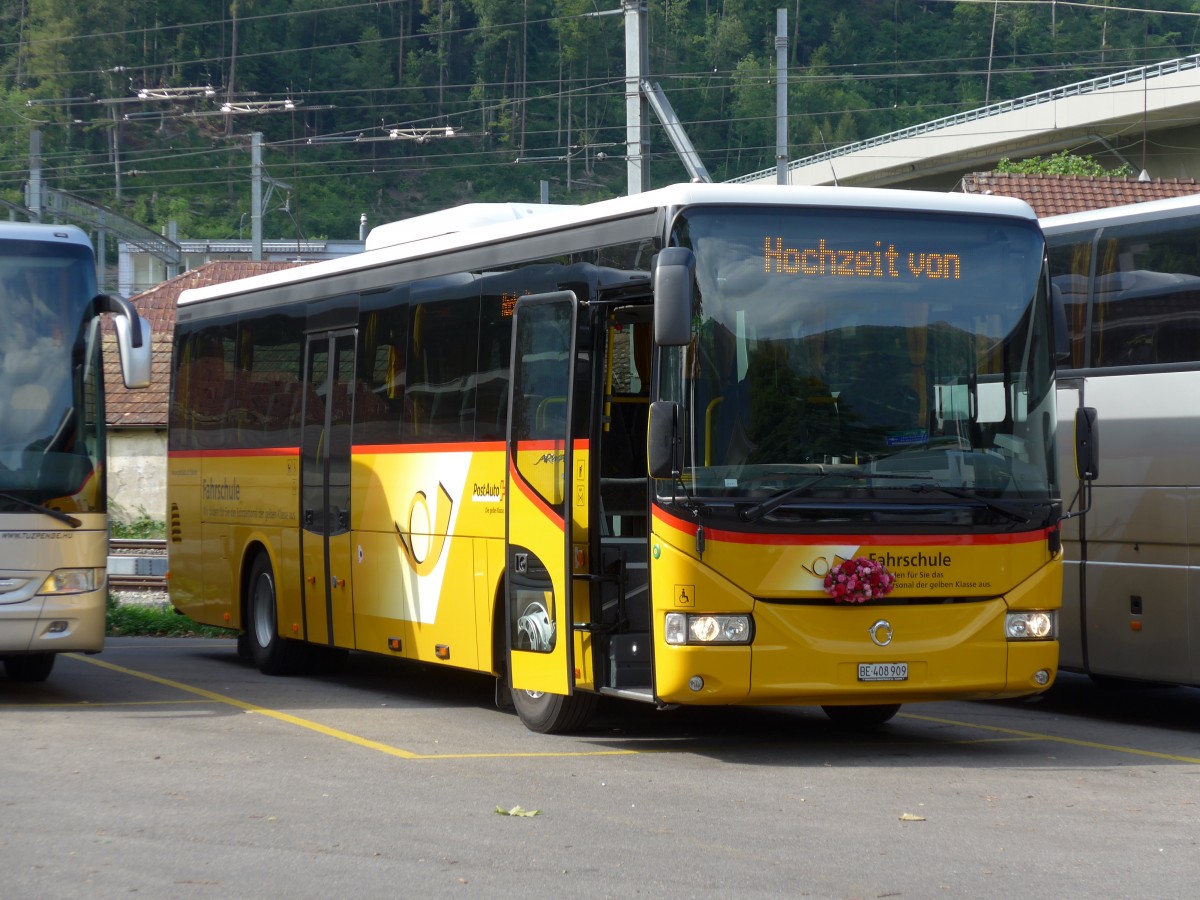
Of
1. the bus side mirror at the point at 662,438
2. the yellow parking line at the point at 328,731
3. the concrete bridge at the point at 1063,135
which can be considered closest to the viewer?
the bus side mirror at the point at 662,438

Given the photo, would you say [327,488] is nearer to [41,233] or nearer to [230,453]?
[230,453]

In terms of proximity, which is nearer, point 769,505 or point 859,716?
point 769,505

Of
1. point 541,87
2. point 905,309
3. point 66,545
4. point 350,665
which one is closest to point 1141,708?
point 905,309

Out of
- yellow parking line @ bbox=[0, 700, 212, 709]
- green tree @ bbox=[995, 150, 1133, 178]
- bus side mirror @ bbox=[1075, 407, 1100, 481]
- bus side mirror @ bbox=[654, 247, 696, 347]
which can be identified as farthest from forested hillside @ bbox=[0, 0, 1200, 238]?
bus side mirror @ bbox=[654, 247, 696, 347]

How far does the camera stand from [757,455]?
1070cm

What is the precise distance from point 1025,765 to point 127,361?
6.74 meters

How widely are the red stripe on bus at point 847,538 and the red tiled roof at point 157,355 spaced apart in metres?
24.9

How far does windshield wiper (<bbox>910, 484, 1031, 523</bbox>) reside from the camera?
36.0 ft

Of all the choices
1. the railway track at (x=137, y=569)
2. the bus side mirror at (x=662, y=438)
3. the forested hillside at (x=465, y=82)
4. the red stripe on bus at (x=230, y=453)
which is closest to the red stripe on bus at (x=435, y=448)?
the red stripe on bus at (x=230, y=453)

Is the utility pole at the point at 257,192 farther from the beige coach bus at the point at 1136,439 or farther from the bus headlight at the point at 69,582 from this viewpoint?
the beige coach bus at the point at 1136,439

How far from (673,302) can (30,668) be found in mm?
7470

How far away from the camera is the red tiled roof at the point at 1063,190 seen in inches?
1313

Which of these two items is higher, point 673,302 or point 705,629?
point 673,302

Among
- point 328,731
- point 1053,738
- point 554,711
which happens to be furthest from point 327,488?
point 1053,738
